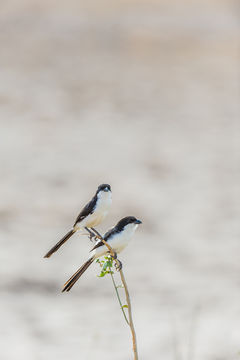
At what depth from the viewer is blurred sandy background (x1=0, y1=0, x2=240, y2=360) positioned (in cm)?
1010

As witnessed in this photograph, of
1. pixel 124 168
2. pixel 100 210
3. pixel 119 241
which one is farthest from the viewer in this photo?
pixel 124 168

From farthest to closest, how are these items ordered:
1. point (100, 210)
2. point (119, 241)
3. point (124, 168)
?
point (124, 168) → point (100, 210) → point (119, 241)

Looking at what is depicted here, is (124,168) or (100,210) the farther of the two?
(124,168)

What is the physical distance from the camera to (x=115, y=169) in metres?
14.7

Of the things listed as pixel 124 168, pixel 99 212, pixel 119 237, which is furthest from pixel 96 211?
pixel 124 168

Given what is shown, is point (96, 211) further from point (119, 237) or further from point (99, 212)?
point (119, 237)

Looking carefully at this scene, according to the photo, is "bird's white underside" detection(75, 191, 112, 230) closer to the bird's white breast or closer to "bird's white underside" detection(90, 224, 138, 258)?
the bird's white breast

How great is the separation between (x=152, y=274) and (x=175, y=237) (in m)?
1.20

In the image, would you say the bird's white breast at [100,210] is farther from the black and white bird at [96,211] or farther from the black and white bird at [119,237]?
the black and white bird at [119,237]

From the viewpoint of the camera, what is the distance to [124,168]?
14711 mm

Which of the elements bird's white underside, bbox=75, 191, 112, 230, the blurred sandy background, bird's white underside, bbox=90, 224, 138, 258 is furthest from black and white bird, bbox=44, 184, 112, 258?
the blurred sandy background

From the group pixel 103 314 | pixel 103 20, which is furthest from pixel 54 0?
pixel 103 314

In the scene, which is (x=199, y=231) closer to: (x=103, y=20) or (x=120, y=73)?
(x=120, y=73)

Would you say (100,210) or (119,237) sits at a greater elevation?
(100,210)
